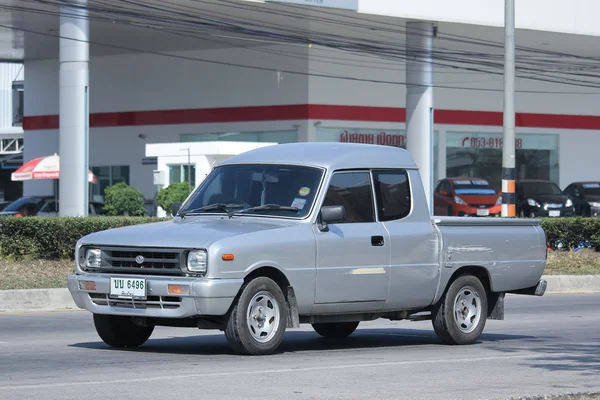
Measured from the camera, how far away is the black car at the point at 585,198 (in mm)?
43031

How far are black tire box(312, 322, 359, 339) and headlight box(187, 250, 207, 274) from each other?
9.69ft

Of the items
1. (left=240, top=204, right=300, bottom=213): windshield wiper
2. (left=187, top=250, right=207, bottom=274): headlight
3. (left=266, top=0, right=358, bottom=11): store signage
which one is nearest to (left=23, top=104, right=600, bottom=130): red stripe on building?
(left=266, top=0, right=358, bottom=11): store signage

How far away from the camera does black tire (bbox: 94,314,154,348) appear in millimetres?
10875

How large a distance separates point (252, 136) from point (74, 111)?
15711 millimetres

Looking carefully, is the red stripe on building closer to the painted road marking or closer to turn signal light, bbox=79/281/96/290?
the painted road marking

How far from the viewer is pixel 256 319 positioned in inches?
403

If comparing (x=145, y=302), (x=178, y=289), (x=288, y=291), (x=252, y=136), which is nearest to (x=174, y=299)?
(x=178, y=289)

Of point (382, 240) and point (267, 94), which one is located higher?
point (267, 94)

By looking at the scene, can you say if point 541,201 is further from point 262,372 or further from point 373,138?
point 262,372

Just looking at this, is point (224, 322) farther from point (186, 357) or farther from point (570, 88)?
point (570, 88)

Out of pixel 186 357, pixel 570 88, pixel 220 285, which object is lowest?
pixel 186 357

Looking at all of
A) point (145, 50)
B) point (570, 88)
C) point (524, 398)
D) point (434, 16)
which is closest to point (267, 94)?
point (145, 50)

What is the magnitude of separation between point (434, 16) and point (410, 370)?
29962mm

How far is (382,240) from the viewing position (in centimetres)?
1127
